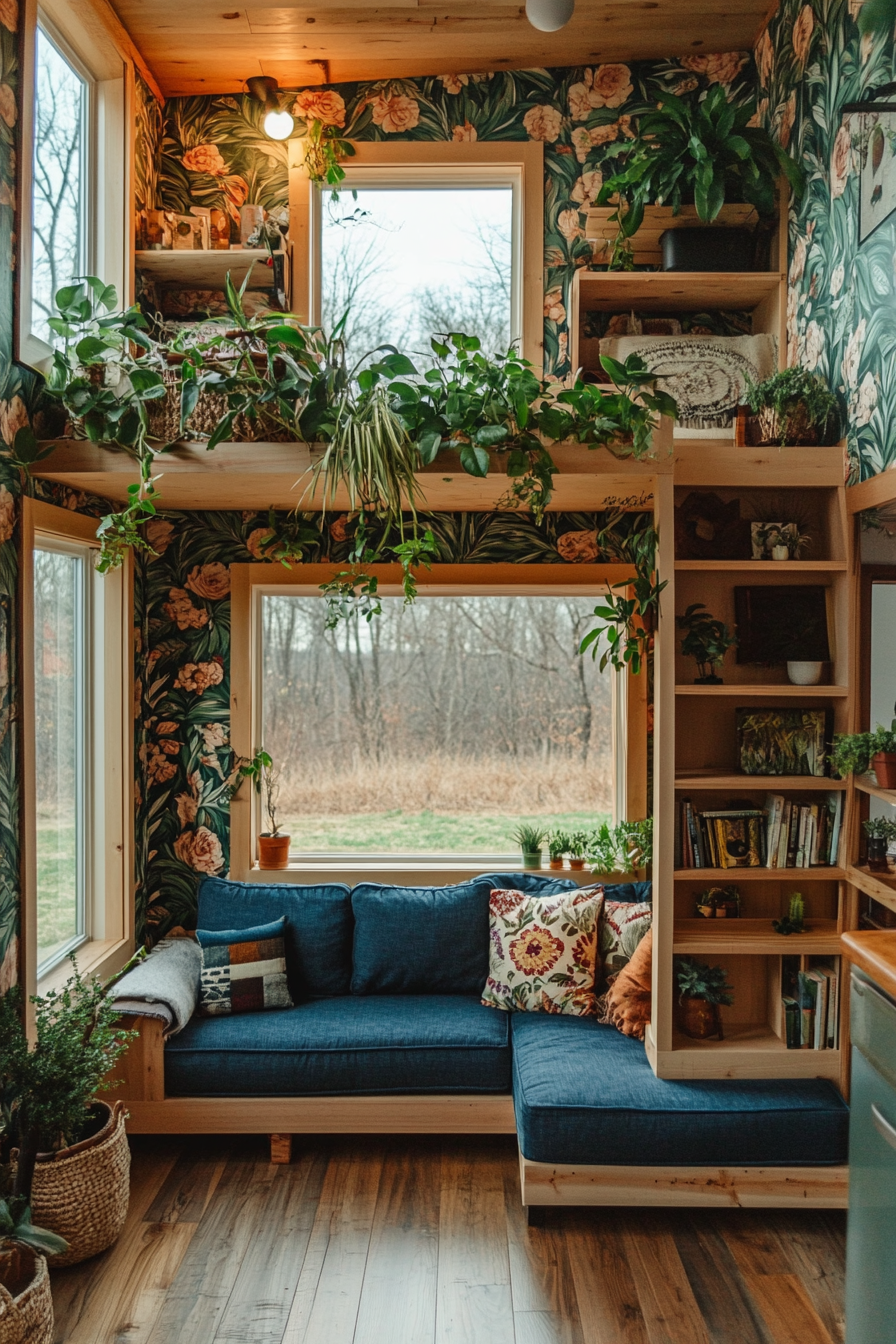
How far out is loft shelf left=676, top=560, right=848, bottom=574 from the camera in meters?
2.85

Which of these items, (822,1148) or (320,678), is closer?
(822,1148)

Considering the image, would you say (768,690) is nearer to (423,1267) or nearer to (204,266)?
(423,1267)

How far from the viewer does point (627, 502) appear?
11.5ft

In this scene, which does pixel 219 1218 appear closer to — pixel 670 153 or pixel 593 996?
pixel 593 996

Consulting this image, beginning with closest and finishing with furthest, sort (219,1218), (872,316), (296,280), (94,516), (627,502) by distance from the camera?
(872,316), (219,1218), (94,516), (627,502), (296,280)

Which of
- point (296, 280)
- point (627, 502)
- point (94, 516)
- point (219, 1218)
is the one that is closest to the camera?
point (219, 1218)

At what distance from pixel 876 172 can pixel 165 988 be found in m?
3.17

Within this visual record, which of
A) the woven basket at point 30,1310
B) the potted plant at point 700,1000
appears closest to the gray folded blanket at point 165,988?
the woven basket at point 30,1310

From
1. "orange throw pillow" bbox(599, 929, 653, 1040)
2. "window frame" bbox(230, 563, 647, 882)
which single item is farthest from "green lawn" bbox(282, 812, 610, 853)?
"orange throw pillow" bbox(599, 929, 653, 1040)

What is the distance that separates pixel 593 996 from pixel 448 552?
1724 mm

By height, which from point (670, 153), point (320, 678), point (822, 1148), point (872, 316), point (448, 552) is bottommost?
point (822, 1148)

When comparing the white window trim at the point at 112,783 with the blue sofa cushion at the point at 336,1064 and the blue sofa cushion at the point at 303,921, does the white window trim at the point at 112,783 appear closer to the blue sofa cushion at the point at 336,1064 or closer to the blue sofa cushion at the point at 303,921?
the blue sofa cushion at the point at 303,921

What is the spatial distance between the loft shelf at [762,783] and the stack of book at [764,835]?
8cm

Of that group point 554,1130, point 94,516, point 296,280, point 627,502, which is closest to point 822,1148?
point 554,1130
